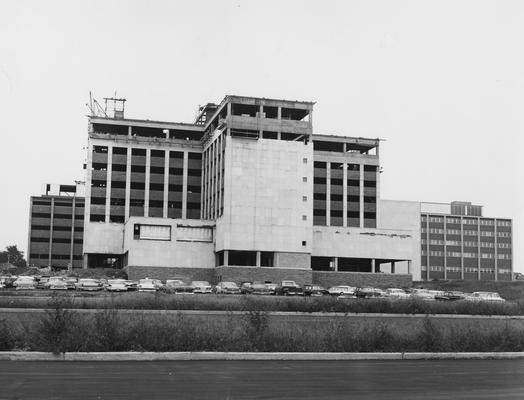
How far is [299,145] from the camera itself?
10275cm

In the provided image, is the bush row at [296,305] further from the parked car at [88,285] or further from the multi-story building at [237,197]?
the multi-story building at [237,197]

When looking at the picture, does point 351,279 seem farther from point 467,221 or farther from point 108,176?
point 467,221

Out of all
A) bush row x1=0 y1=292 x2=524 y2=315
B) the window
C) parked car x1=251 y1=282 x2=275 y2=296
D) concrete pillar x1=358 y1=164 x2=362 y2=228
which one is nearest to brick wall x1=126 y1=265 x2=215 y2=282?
the window

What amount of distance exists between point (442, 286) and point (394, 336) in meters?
85.2

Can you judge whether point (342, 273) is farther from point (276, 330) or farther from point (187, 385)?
point (187, 385)

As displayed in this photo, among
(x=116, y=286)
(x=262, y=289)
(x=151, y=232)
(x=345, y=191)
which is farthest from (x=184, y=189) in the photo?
(x=116, y=286)

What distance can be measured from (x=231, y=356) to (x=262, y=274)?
250ft

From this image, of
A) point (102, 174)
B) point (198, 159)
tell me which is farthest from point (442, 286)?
point (102, 174)

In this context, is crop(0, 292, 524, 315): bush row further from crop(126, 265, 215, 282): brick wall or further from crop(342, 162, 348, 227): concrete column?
crop(342, 162, 348, 227): concrete column

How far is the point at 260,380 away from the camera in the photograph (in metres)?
16.9

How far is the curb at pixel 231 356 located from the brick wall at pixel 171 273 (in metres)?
77.4

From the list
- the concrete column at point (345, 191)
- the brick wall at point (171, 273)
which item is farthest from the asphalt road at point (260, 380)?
the concrete column at point (345, 191)

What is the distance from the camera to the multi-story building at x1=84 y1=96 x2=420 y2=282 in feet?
329

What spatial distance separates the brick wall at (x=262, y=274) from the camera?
96.6 metres
